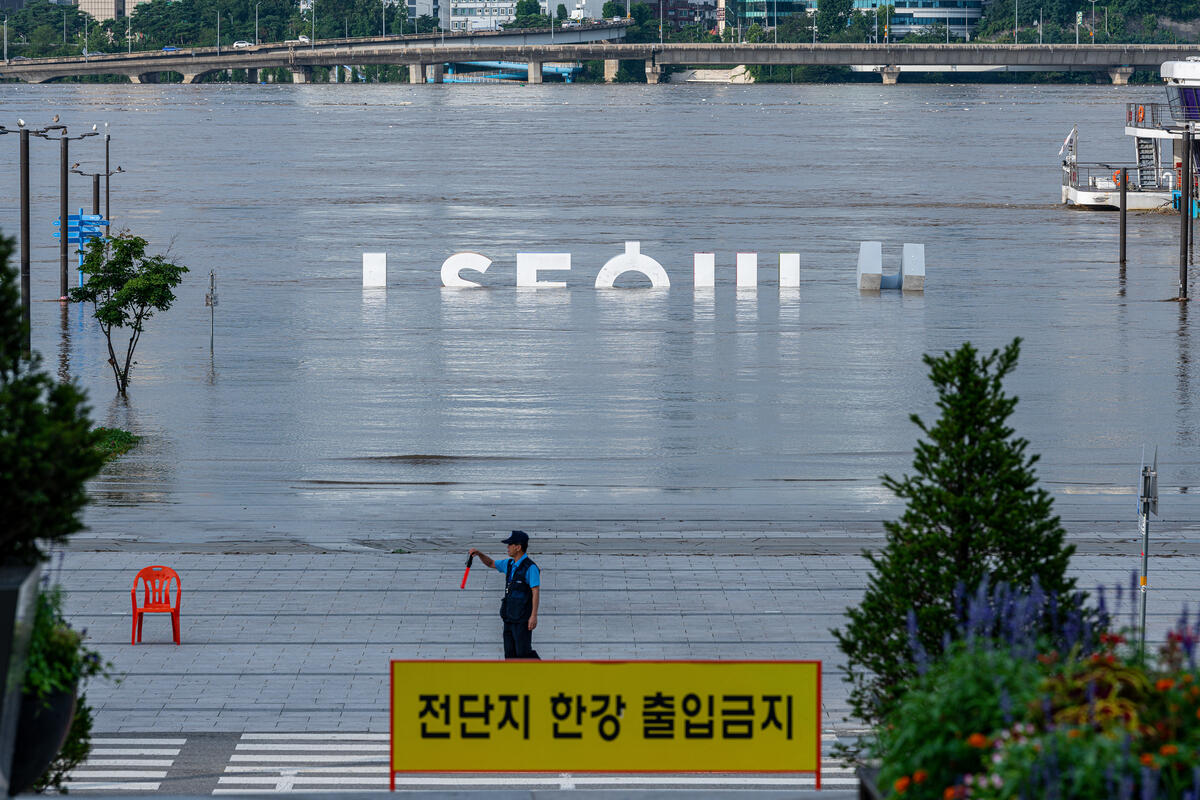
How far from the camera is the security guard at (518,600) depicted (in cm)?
1516

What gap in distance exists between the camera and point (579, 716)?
9.89 m

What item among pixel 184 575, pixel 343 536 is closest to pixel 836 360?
pixel 343 536

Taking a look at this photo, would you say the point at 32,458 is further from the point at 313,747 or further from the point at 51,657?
the point at 313,747

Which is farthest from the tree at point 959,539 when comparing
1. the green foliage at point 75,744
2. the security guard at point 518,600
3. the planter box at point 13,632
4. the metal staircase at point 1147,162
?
the metal staircase at point 1147,162

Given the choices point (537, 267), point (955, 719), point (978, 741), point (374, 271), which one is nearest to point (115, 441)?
point (955, 719)

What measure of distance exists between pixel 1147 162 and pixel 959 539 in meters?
99.2

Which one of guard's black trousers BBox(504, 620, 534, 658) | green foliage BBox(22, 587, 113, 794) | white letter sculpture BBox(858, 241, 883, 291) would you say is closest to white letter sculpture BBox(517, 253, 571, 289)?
white letter sculpture BBox(858, 241, 883, 291)

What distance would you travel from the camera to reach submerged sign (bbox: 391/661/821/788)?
32.2ft

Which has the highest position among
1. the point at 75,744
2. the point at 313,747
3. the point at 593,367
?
the point at 75,744

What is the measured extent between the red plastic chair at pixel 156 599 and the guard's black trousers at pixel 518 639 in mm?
3611

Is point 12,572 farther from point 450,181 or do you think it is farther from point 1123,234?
point 450,181

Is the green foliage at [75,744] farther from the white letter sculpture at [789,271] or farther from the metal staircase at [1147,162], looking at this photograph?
the metal staircase at [1147,162]

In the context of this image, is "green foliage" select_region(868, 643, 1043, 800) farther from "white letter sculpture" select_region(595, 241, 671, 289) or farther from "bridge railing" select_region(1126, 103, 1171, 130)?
"bridge railing" select_region(1126, 103, 1171, 130)

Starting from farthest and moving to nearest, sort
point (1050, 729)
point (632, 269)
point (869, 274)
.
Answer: point (632, 269)
point (869, 274)
point (1050, 729)
